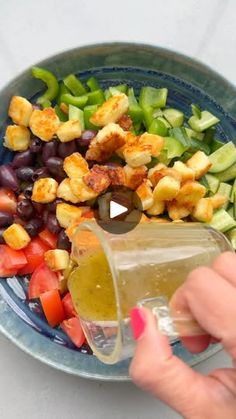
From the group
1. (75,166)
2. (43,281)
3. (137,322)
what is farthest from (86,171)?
(137,322)

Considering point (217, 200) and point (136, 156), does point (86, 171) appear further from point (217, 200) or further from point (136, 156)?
point (217, 200)

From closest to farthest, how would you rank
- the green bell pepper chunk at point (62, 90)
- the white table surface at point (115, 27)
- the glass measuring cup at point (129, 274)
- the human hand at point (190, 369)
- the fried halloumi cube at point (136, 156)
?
1. the human hand at point (190, 369)
2. the glass measuring cup at point (129, 274)
3. the fried halloumi cube at point (136, 156)
4. the green bell pepper chunk at point (62, 90)
5. the white table surface at point (115, 27)

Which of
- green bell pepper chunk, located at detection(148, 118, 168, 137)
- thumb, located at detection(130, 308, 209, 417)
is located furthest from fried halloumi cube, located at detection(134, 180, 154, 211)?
thumb, located at detection(130, 308, 209, 417)

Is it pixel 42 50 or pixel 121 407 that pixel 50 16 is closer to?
pixel 42 50

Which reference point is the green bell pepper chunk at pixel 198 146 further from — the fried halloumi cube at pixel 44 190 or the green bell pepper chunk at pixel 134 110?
the fried halloumi cube at pixel 44 190

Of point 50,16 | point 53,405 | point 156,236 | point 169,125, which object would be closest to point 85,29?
point 50,16

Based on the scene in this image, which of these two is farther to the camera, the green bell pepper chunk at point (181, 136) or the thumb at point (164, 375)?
the green bell pepper chunk at point (181, 136)

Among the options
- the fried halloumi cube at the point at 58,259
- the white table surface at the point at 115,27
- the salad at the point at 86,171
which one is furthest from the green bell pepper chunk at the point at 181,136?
the fried halloumi cube at the point at 58,259
